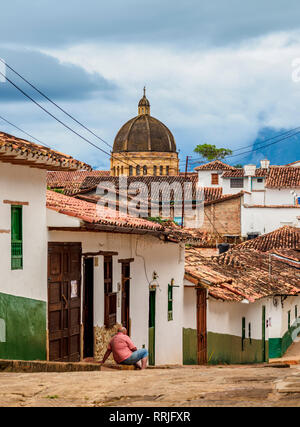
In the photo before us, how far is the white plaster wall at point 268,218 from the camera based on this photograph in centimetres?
5681

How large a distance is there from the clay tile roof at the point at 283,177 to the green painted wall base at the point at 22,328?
163 ft

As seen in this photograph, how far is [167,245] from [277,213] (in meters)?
41.4

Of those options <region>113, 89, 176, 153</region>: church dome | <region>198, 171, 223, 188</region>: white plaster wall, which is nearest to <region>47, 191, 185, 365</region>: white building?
<region>198, 171, 223, 188</region>: white plaster wall

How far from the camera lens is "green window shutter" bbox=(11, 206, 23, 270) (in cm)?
1102

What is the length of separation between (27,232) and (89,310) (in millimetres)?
2641

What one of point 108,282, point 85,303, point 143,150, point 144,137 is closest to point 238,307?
point 108,282

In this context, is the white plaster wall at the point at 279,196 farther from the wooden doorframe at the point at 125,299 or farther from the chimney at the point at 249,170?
the wooden doorframe at the point at 125,299

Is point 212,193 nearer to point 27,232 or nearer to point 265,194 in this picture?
point 265,194

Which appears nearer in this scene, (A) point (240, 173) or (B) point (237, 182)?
(A) point (240, 173)

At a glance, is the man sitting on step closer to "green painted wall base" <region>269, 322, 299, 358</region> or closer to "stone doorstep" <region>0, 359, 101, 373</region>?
"stone doorstep" <region>0, 359, 101, 373</region>

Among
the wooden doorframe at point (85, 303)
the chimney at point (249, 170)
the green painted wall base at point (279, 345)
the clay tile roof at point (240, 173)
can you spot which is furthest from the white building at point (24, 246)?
the clay tile roof at point (240, 173)

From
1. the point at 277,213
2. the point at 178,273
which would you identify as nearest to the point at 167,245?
the point at 178,273

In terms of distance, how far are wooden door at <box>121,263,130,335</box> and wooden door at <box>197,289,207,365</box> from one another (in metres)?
4.18

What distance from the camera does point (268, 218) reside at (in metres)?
57.6
